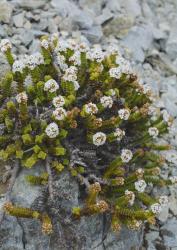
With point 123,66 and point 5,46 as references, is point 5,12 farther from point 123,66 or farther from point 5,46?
point 123,66

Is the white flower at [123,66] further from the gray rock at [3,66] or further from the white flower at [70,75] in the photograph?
the gray rock at [3,66]

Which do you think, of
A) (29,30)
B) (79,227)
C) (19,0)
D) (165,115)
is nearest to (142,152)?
(165,115)

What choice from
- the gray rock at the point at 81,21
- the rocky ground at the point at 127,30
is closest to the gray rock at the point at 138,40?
the rocky ground at the point at 127,30

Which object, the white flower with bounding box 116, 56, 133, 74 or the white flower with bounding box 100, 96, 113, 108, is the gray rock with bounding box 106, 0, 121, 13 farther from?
the white flower with bounding box 100, 96, 113, 108

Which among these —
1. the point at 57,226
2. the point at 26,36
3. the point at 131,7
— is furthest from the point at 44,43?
the point at 131,7

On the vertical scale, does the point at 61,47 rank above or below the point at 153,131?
above

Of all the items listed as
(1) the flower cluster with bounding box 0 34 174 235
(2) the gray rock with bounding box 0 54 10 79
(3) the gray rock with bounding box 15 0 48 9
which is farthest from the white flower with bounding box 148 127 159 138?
(3) the gray rock with bounding box 15 0 48 9

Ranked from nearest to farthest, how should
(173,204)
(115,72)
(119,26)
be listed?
(115,72)
(173,204)
(119,26)
